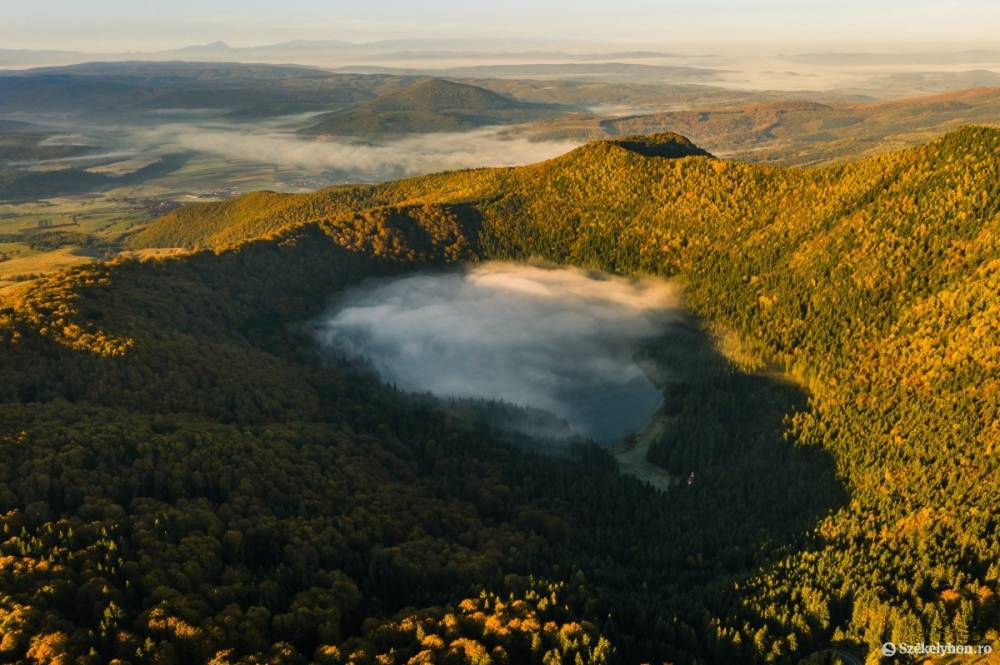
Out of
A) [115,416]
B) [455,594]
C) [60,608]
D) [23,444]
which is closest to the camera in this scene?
[60,608]

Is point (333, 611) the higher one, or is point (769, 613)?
point (333, 611)

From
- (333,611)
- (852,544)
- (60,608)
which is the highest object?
(60,608)

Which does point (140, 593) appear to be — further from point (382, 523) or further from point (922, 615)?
point (922, 615)

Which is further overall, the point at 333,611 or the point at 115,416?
the point at 115,416

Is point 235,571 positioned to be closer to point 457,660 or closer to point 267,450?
point 457,660

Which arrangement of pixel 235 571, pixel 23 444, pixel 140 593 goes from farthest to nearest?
pixel 23 444, pixel 235 571, pixel 140 593

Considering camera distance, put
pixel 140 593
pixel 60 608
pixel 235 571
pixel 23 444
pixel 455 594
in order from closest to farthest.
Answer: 1. pixel 60 608
2. pixel 140 593
3. pixel 235 571
4. pixel 455 594
5. pixel 23 444

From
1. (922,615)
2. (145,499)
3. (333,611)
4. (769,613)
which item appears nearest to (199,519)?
(145,499)

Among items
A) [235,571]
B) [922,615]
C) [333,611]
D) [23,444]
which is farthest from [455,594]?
[23,444]

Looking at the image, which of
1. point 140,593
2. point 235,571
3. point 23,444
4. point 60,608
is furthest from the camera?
point 23,444
